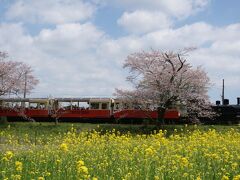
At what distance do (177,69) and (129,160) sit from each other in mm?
24857

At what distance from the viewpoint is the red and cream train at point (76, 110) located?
35.4m

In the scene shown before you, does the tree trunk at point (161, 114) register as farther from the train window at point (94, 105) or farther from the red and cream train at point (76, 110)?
the train window at point (94, 105)

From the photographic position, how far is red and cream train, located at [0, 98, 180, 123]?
3538cm

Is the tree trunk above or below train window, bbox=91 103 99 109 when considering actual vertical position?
below

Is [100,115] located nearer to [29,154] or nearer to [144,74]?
[144,74]

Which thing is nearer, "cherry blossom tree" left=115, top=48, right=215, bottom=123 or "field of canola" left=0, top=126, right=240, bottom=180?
"field of canola" left=0, top=126, right=240, bottom=180

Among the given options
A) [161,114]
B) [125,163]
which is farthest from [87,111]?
[125,163]

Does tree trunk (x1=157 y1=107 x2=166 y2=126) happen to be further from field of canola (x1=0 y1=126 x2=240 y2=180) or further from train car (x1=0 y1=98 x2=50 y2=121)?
field of canola (x1=0 y1=126 x2=240 y2=180)

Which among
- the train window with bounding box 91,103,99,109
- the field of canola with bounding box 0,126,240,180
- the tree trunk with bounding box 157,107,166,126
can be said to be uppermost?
the train window with bounding box 91,103,99,109

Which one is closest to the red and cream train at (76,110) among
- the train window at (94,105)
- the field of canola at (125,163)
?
the train window at (94,105)

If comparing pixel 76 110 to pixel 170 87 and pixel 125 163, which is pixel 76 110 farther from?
pixel 125 163

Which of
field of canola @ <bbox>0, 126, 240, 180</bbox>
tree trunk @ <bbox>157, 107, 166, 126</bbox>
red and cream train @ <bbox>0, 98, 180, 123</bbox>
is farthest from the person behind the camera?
red and cream train @ <bbox>0, 98, 180, 123</bbox>

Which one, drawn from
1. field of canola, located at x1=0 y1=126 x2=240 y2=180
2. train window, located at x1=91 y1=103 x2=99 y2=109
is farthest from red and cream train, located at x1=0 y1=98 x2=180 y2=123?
field of canola, located at x1=0 y1=126 x2=240 y2=180

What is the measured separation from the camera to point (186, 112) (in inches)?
1355
